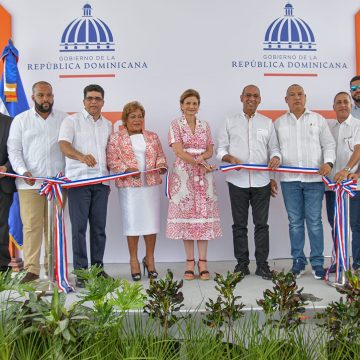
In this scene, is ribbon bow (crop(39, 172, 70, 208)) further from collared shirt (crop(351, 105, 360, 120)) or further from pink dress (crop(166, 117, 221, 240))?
collared shirt (crop(351, 105, 360, 120))

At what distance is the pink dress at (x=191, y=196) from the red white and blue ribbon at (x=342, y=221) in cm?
98

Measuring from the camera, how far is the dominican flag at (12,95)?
15.3 feet

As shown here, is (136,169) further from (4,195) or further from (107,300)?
(107,300)

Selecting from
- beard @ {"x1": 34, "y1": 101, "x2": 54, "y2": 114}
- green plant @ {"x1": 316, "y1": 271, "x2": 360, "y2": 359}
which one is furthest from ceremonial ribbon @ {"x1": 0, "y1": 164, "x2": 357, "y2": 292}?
green plant @ {"x1": 316, "y1": 271, "x2": 360, "y2": 359}

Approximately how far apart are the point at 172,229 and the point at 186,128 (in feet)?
2.82

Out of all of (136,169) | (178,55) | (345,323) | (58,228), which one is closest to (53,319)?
(345,323)

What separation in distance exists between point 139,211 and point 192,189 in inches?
19.0

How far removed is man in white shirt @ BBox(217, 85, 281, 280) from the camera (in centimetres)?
417

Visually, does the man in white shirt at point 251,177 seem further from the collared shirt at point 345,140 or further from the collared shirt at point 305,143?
the collared shirt at point 345,140

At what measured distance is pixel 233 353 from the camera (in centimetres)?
199

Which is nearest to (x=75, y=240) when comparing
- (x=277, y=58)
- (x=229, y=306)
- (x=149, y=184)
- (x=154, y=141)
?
(x=149, y=184)

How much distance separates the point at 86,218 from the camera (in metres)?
4.02

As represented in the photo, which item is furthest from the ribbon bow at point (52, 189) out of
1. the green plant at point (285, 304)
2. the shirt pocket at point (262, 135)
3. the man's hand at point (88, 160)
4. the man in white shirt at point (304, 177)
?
the green plant at point (285, 304)

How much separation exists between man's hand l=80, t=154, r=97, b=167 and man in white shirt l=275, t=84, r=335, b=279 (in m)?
1.60
